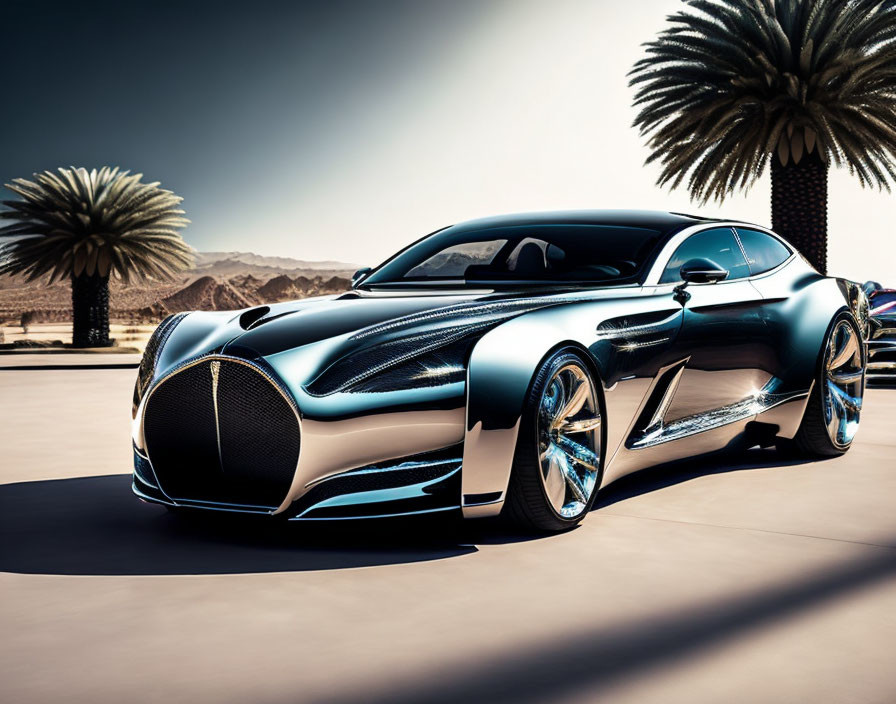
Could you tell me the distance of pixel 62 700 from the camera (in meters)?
3.16

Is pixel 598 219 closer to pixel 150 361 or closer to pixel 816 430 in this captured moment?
pixel 816 430

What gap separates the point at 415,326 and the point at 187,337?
1049 millimetres

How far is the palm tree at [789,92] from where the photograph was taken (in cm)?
2177

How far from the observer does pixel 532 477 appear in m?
4.94

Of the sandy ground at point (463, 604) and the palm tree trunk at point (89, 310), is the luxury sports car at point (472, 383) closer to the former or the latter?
the sandy ground at point (463, 604)

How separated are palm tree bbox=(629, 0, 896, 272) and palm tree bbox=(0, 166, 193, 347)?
14.5m

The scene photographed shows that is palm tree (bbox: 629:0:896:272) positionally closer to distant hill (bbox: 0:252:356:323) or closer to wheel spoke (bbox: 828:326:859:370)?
wheel spoke (bbox: 828:326:859:370)

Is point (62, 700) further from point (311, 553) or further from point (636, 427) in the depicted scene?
point (636, 427)

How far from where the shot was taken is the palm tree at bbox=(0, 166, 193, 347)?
103ft

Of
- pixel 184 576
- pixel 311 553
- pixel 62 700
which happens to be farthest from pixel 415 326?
pixel 62 700

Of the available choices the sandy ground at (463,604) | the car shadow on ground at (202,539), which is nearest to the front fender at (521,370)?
the car shadow on ground at (202,539)

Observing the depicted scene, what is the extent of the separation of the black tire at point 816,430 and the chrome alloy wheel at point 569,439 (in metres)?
2.41

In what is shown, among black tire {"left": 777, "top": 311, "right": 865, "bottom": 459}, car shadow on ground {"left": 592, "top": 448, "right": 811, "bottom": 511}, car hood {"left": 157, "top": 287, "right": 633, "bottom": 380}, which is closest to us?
car hood {"left": 157, "top": 287, "right": 633, "bottom": 380}

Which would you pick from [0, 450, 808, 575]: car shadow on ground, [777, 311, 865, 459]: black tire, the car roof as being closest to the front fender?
[0, 450, 808, 575]: car shadow on ground
